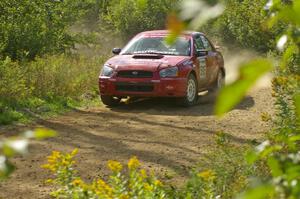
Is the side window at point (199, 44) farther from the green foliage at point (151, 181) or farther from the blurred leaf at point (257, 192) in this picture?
the blurred leaf at point (257, 192)

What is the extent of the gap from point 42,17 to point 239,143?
307 inches

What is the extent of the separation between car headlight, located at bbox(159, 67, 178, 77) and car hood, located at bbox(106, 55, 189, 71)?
0.07 m

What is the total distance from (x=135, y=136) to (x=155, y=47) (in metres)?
3.51

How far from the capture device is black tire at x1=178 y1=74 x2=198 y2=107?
39.3 ft

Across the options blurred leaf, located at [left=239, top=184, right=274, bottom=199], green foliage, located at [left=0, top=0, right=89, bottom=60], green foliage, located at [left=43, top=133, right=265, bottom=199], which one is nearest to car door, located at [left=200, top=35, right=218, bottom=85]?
green foliage, located at [left=0, top=0, right=89, bottom=60]

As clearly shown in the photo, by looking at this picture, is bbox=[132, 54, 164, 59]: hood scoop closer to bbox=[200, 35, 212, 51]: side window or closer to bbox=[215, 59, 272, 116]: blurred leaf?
bbox=[200, 35, 212, 51]: side window

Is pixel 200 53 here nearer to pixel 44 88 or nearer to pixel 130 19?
pixel 44 88

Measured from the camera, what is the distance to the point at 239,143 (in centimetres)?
900

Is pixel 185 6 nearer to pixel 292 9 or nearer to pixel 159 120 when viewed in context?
pixel 292 9

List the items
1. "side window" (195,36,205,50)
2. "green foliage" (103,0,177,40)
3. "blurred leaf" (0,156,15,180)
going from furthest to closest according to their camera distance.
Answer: "green foliage" (103,0,177,40) → "side window" (195,36,205,50) → "blurred leaf" (0,156,15,180)

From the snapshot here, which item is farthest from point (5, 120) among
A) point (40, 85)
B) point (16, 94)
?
point (40, 85)

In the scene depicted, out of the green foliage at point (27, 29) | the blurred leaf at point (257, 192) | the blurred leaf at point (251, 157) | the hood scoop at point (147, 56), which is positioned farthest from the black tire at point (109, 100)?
the blurred leaf at point (257, 192)

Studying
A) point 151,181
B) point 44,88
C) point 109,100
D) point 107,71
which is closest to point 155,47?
point 107,71

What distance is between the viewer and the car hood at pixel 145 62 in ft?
38.2
